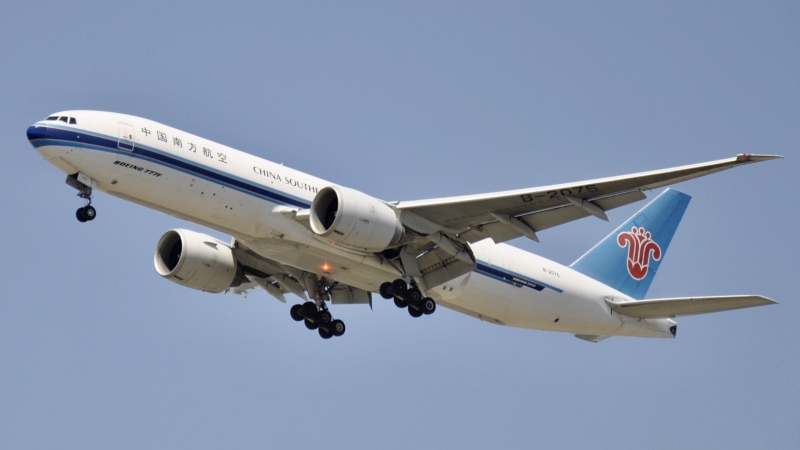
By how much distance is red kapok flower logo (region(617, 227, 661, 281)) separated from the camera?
42.9m

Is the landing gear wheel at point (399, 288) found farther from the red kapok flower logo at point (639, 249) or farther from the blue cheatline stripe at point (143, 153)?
the red kapok flower logo at point (639, 249)

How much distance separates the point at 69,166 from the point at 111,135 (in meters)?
1.32

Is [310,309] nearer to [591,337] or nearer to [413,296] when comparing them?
[413,296]

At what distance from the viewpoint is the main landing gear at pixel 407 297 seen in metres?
36.2

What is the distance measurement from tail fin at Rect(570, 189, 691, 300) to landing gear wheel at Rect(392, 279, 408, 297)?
7.63 metres

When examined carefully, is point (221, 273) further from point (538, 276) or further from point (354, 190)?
point (538, 276)

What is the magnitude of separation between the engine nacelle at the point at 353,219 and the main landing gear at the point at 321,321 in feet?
21.4

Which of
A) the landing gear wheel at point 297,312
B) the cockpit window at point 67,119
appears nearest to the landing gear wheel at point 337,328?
the landing gear wheel at point 297,312

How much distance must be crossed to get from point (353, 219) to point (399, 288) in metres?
3.76

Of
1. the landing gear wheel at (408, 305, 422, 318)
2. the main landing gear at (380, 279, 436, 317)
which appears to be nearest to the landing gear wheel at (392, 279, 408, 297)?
the main landing gear at (380, 279, 436, 317)

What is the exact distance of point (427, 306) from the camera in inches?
1431

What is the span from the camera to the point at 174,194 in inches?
1302

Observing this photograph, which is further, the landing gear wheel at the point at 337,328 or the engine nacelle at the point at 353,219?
the landing gear wheel at the point at 337,328

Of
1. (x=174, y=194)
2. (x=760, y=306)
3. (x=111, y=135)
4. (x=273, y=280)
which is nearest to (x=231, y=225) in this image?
(x=174, y=194)
